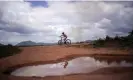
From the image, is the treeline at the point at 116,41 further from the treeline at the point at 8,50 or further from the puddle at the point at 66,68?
the treeline at the point at 8,50

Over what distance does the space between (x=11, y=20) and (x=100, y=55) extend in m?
1.03

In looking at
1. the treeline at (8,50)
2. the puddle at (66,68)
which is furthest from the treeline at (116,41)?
the treeline at (8,50)

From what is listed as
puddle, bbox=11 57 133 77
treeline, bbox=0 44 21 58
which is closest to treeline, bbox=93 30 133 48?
puddle, bbox=11 57 133 77

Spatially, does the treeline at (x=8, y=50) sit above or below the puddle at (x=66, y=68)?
above

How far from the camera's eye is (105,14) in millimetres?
2543

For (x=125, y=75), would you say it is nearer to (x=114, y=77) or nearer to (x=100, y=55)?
(x=114, y=77)

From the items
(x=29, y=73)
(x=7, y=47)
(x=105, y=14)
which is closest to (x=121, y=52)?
(x=105, y=14)

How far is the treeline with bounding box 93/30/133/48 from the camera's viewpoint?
8.37 ft

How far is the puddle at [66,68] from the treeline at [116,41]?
0.19 m

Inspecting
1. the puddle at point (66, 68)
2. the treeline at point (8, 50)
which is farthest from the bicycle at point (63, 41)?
the treeline at point (8, 50)

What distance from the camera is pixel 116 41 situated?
8.41 ft

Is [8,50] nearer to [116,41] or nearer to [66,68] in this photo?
[66,68]

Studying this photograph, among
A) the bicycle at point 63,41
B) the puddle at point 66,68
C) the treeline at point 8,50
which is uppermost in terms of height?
the bicycle at point 63,41

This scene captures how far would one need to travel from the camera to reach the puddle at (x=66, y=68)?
246 cm
